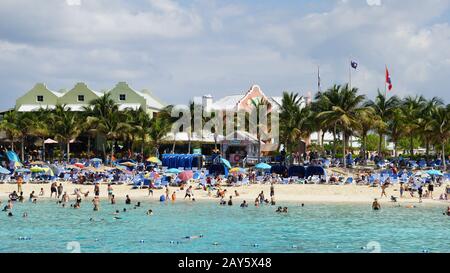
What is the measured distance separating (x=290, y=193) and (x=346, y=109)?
14.1 m

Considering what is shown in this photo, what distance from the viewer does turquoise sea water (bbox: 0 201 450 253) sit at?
71.2 feet

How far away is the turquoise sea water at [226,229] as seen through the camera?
21703 mm

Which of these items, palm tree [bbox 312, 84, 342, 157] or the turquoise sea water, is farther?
palm tree [bbox 312, 84, 342, 157]

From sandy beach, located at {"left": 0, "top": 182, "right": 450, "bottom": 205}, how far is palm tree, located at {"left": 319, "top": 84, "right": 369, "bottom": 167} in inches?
416

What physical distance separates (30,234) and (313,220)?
528 inches

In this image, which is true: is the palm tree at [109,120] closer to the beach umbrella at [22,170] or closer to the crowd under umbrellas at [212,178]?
the crowd under umbrellas at [212,178]

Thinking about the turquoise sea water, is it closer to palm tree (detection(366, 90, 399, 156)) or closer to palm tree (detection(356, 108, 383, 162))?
palm tree (detection(356, 108, 383, 162))

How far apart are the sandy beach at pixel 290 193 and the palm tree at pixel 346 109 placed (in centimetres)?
1055

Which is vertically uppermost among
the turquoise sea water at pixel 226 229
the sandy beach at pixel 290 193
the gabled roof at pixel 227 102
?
the gabled roof at pixel 227 102

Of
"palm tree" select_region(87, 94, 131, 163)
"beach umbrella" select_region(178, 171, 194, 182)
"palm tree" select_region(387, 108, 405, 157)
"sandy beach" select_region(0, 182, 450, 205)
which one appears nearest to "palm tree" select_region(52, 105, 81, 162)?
"palm tree" select_region(87, 94, 131, 163)

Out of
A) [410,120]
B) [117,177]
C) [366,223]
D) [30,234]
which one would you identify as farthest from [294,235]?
[410,120]

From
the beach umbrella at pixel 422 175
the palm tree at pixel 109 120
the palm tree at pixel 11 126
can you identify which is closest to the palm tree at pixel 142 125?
the palm tree at pixel 109 120

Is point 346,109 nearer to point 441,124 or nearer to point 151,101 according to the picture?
point 441,124
